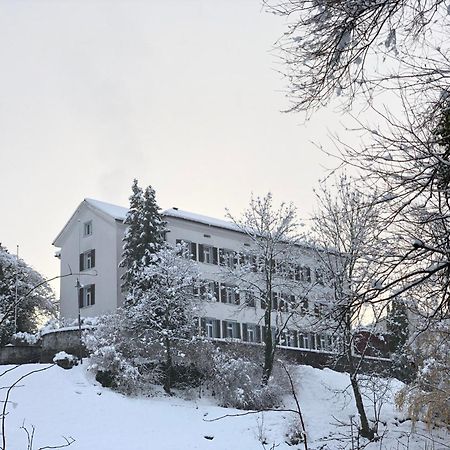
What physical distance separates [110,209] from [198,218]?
4.58 meters

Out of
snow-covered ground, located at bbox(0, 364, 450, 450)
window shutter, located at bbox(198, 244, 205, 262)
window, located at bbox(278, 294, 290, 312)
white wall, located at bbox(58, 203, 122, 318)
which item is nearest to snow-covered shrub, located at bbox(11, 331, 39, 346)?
white wall, located at bbox(58, 203, 122, 318)

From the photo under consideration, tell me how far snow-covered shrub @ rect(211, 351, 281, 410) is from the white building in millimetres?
4406

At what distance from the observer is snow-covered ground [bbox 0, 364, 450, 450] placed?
71.8 ft

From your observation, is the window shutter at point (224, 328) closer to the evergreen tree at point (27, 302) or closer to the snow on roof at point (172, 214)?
the snow on roof at point (172, 214)

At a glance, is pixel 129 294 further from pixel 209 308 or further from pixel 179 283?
pixel 209 308

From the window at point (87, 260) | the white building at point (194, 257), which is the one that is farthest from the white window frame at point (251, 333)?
the window at point (87, 260)

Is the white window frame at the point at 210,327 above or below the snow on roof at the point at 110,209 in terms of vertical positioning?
below

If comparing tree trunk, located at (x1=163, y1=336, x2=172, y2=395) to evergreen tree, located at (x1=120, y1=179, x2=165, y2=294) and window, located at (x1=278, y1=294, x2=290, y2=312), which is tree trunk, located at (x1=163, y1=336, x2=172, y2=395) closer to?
evergreen tree, located at (x1=120, y1=179, x2=165, y2=294)

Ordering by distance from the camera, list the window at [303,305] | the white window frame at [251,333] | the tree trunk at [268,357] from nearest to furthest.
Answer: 1. the window at [303,305]
2. the tree trunk at [268,357]
3. the white window frame at [251,333]

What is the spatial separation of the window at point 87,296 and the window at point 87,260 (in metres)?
1.04

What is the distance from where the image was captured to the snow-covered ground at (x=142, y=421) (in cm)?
2188

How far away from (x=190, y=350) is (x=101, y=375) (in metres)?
4.02

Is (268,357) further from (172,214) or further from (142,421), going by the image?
(172,214)

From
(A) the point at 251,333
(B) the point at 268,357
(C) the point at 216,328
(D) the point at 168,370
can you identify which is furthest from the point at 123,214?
(B) the point at 268,357
